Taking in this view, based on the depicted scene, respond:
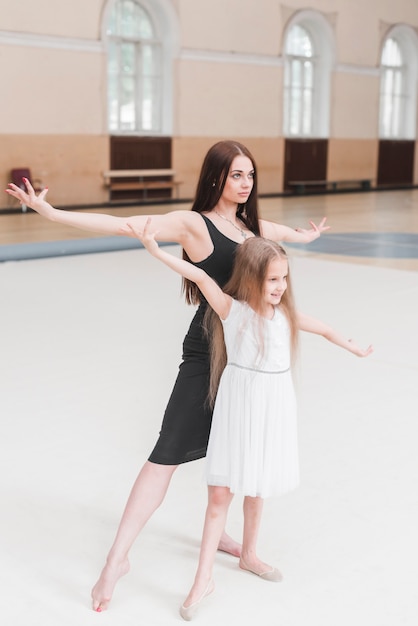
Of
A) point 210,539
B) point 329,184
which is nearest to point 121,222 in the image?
point 210,539

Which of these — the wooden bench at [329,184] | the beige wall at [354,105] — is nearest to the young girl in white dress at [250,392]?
the wooden bench at [329,184]

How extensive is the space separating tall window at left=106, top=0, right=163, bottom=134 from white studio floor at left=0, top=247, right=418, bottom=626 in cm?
1166

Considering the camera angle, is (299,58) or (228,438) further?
(299,58)

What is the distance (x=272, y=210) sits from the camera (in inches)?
666

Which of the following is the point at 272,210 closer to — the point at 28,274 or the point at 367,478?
the point at 28,274

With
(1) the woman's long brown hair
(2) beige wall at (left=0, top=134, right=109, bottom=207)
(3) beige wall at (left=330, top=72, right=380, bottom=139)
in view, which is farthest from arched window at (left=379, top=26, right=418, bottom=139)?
(1) the woman's long brown hair

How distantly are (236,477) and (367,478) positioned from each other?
1.32m

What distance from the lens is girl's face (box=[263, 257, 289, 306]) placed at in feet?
8.50

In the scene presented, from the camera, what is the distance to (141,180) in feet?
60.4

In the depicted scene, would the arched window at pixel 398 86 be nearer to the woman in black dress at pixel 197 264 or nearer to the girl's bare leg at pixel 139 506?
the woman in black dress at pixel 197 264

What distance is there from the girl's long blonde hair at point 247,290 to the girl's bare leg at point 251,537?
1.20ft

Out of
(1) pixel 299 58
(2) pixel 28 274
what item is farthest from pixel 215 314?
(1) pixel 299 58

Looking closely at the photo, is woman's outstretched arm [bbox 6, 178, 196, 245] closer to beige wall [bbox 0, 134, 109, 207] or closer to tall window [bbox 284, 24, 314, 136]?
beige wall [bbox 0, 134, 109, 207]

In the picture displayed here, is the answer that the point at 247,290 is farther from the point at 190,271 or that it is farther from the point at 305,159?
the point at 305,159
